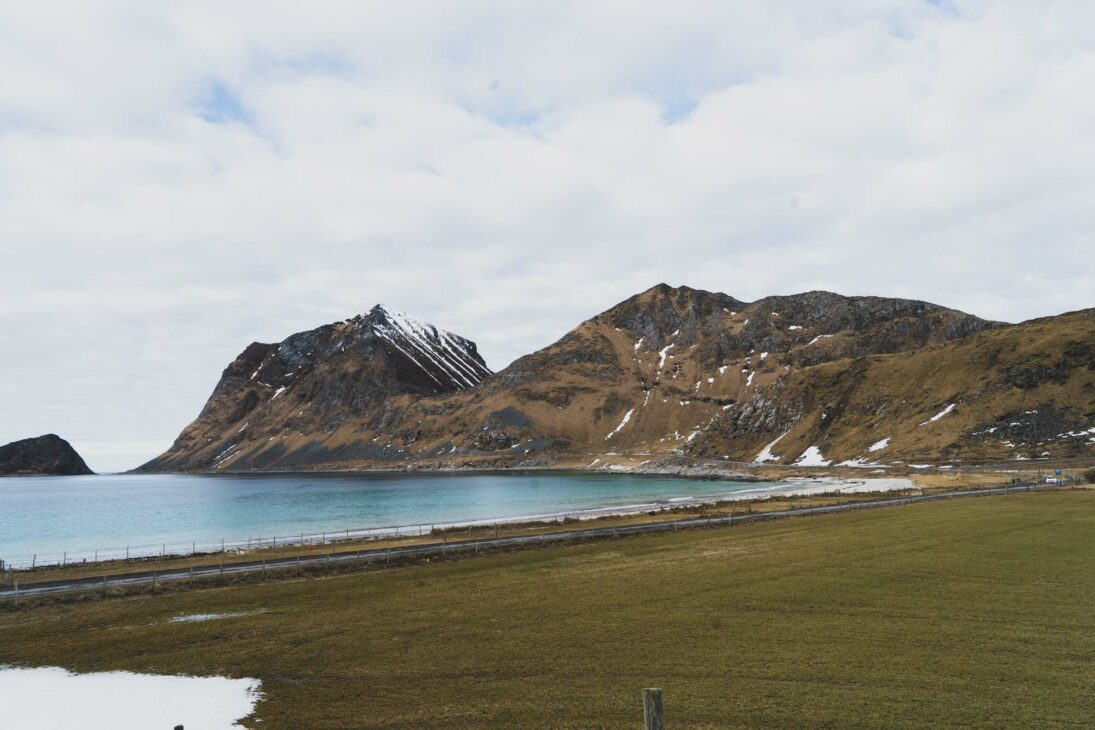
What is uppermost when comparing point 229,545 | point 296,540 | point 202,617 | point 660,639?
point 660,639

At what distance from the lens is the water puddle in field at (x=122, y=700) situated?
17109 mm

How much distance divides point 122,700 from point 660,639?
1653 centimetres

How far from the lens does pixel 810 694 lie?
53.2ft

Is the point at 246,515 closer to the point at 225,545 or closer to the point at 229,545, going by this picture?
the point at 225,545

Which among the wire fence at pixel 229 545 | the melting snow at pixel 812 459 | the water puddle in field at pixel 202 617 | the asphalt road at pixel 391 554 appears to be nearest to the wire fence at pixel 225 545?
the wire fence at pixel 229 545

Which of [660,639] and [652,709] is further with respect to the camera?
[660,639]

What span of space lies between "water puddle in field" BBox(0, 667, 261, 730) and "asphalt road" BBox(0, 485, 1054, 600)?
20948 mm

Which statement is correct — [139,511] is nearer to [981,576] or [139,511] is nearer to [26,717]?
[26,717]

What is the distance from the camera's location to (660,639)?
2183 centimetres

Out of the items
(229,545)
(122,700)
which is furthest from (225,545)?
(122,700)

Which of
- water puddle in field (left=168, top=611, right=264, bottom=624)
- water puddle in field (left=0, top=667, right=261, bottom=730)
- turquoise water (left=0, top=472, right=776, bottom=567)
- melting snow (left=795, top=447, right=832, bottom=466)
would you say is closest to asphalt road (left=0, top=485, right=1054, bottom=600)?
water puddle in field (left=168, top=611, right=264, bottom=624)

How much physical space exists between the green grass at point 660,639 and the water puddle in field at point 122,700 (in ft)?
2.70

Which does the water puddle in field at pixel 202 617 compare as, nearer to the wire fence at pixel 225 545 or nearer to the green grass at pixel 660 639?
the green grass at pixel 660 639

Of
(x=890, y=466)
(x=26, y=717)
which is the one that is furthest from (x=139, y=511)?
(x=890, y=466)
